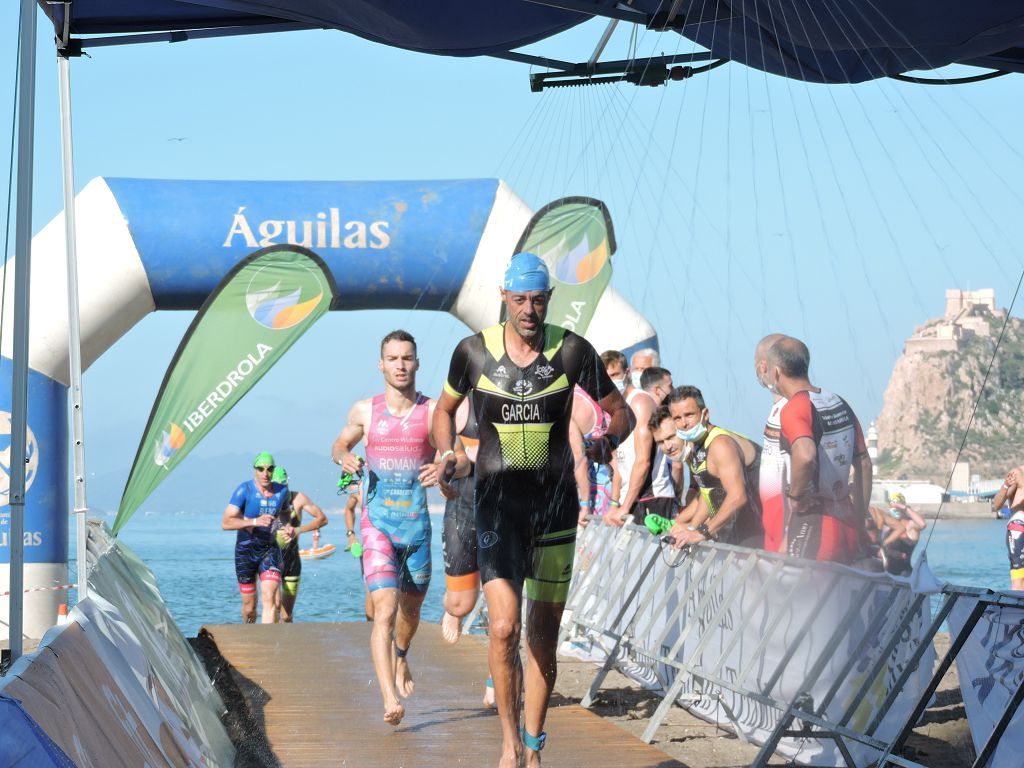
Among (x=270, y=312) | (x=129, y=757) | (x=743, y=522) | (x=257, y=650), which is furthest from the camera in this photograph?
(x=270, y=312)

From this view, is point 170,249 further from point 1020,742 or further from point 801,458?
point 1020,742

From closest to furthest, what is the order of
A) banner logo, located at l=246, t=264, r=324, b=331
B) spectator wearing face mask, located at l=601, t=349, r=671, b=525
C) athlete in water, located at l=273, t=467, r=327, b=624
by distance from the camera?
spectator wearing face mask, located at l=601, t=349, r=671, b=525, banner logo, located at l=246, t=264, r=324, b=331, athlete in water, located at l=273, t=467, r=327, b=624

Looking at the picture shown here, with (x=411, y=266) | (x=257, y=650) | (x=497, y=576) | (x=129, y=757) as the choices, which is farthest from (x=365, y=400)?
(x=411, y=266)

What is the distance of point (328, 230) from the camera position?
39.8ft

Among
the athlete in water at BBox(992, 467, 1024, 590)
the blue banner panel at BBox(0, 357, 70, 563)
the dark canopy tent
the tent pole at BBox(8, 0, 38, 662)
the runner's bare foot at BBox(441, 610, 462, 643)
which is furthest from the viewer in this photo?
the blue banner panel at BBox(0, 357, 70, 563)

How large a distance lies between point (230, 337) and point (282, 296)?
67cm

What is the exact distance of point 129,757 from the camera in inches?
138

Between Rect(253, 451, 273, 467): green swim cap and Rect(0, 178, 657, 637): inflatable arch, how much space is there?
170 centimetres

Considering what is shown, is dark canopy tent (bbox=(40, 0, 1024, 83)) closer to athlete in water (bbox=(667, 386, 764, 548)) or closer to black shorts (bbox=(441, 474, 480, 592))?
athlete in water (bbox=(667, 386, 764, 548))

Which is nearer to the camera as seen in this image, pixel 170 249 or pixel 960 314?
pixel 960 314

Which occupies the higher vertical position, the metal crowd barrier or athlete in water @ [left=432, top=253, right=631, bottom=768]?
athlete in water @ [left=432, top=253, right=631, bottom=768]

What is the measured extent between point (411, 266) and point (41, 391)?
381 cm

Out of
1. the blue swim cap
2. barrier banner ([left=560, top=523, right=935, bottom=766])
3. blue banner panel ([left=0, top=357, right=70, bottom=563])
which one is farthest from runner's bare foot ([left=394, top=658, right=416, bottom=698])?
blue banner panel ([left=0, top=357, right=70, bottom=563])

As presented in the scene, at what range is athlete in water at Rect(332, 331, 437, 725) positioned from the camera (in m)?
6.87
